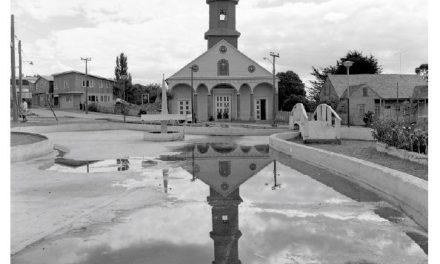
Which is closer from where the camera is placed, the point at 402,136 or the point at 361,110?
the point at 402,136

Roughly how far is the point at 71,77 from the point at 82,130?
38.0m

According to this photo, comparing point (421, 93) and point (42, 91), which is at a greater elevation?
point (42, 91)

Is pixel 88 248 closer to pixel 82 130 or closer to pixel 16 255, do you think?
pixel 16 255

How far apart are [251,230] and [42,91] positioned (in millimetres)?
78963

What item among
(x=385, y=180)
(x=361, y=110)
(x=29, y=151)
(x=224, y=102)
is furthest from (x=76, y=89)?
(x=385, y=180)

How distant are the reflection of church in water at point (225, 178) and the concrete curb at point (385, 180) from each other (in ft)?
6.73

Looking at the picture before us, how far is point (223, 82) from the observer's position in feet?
159

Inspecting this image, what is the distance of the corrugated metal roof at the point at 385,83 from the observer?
49.8 meters

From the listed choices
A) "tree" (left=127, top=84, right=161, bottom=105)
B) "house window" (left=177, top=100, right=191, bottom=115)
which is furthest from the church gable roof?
Result: "tree" (left=127, top=84, right=161, bottom=105)

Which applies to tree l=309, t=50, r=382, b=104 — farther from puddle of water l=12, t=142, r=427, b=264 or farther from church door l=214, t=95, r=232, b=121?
puddle of water l=12, t=142, r=427, b=264

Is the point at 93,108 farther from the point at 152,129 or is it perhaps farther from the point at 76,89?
the point at 152,129

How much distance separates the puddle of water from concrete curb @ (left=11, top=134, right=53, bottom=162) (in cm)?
618

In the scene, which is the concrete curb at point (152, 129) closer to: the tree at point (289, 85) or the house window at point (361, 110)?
the house window at point (361, 110)

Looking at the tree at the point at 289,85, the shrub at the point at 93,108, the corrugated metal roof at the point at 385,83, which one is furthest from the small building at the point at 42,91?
the corrugated metal roof at the point at 385,83
